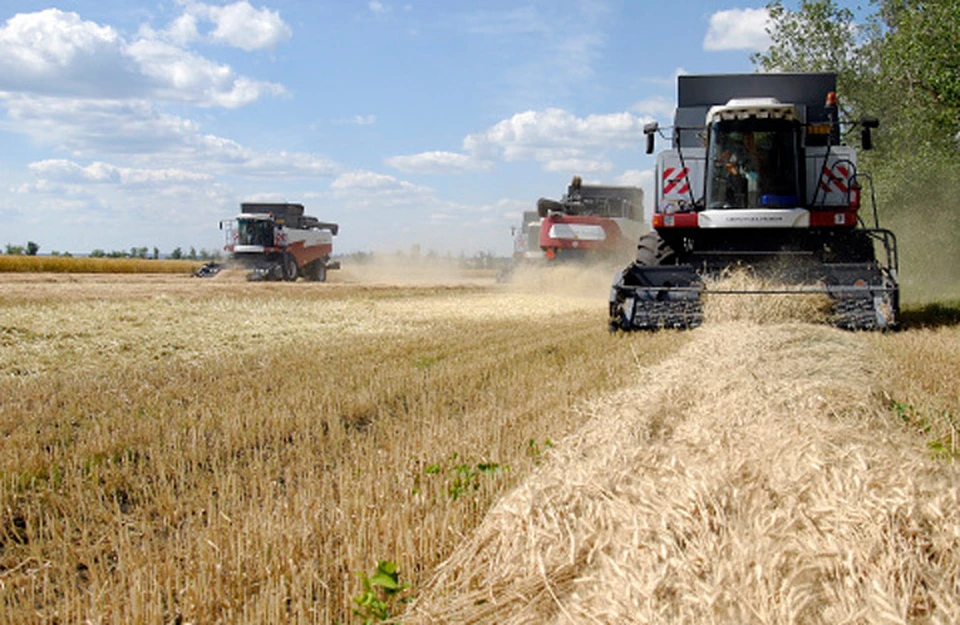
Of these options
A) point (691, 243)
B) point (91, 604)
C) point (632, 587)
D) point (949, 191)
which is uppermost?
point (949, 191)

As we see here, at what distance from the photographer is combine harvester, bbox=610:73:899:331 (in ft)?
33.8

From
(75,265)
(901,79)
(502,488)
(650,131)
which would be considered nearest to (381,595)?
(502,488)

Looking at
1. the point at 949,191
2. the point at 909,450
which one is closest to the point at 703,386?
the point at 909,450

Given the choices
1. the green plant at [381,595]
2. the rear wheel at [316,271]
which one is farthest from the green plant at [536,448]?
the rear wheel at [316,271]

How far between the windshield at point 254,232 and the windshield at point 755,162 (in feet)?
76.1

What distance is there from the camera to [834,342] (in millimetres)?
7789

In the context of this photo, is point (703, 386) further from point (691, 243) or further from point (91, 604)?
point (691, 243)

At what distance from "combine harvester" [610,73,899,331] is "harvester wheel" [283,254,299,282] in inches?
863

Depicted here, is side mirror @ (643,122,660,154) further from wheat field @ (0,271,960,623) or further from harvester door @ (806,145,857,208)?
wheat field @ (0,271,960,623)

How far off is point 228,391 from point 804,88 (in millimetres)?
9149

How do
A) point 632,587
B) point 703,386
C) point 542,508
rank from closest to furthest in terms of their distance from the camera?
point 632,587 → point 542,508 → point 703,386

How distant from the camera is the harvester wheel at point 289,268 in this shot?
31.8 m

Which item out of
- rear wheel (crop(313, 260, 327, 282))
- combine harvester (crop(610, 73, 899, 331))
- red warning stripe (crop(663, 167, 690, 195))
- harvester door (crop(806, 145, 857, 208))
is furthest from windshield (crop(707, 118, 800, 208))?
rear wheel (crop(313, 260, 327, 282))

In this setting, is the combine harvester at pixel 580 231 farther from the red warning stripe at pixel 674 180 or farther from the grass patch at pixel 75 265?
the grass patch at pixel 75 265
